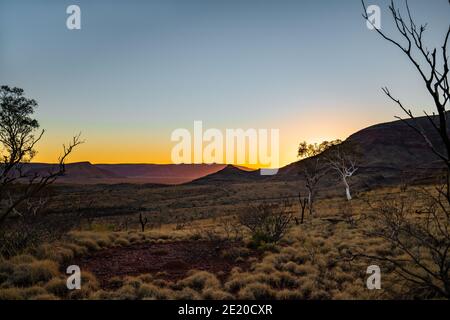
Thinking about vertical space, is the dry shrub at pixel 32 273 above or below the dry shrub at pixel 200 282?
above

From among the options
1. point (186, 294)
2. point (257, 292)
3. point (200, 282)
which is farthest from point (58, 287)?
point (257, 292)

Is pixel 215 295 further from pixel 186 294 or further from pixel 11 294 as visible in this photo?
pixel 11 294

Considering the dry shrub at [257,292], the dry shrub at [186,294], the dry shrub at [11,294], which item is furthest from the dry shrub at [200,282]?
the dry shrub at [11,294]

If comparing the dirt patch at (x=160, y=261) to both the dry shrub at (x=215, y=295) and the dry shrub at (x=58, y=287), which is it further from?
the dry shrub at (x=215, y=295)

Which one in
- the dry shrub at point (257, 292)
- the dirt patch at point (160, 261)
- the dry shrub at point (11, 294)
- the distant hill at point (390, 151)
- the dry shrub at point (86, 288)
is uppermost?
the distant hill at point (390, 151)

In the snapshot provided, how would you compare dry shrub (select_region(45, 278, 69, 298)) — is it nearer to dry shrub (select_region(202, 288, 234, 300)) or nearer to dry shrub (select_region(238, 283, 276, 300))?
dry shrub (select_region(202, 288, 234, 300))

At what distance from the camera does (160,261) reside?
42.2ft

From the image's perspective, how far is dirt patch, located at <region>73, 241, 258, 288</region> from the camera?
11250mm

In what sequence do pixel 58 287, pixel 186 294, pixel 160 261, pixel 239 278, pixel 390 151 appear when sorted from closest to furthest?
1. pixel 186 294
2. pixel 58 287
3. pixel 239 278
4. pixel 160 261
5. pixel 390 151

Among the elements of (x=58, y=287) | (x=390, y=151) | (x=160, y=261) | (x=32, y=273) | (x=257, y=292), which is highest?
(x=390, y=151)

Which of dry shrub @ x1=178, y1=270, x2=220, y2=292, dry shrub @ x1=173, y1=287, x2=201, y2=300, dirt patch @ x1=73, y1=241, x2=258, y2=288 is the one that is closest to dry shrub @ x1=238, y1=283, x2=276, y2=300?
dry shrub @ x1=178, y1=270, x2=220, y2=292

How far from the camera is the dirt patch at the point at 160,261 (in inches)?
443

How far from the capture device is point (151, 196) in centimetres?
7838
